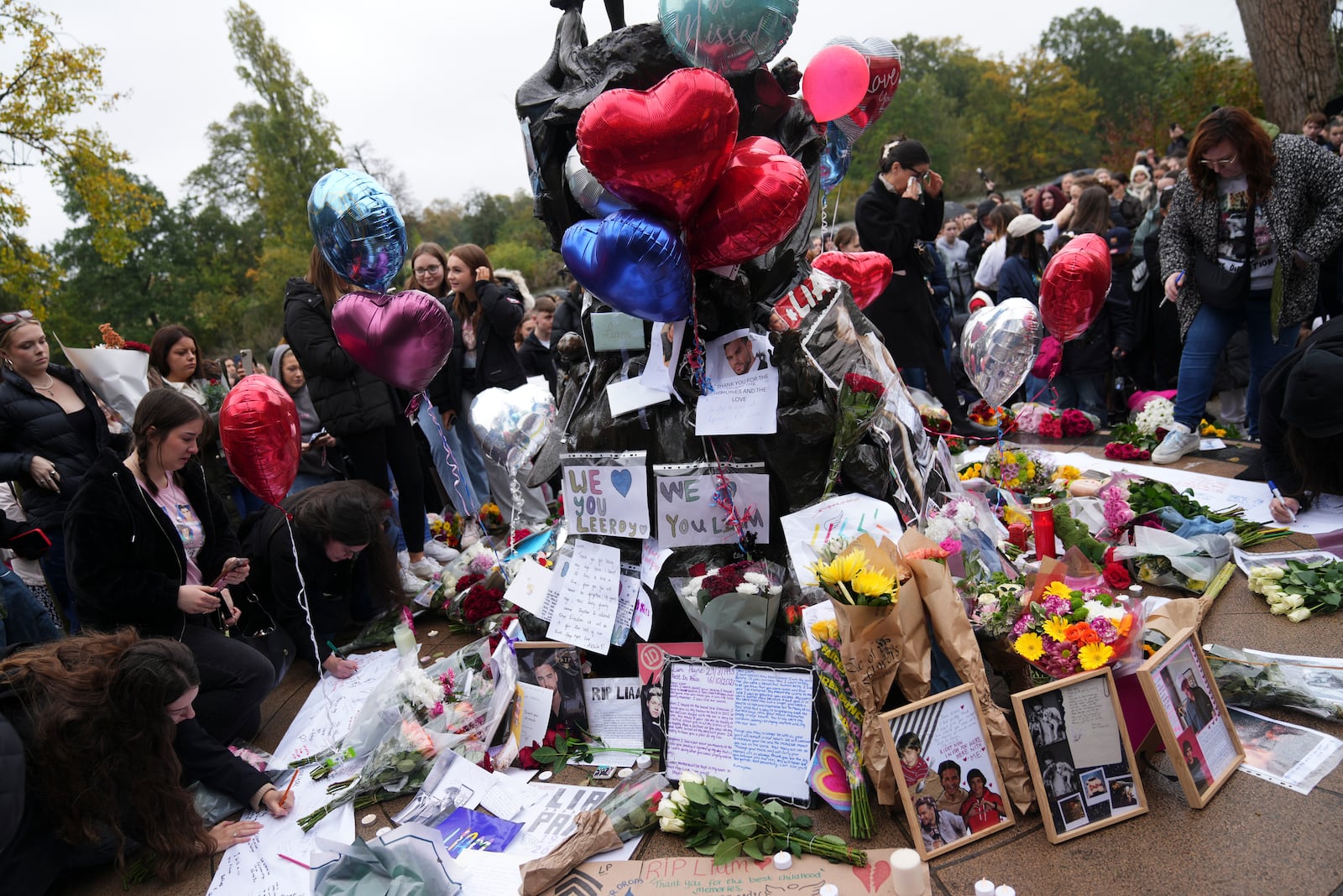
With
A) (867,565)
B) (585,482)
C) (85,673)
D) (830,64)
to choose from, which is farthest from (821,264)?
(85,673)

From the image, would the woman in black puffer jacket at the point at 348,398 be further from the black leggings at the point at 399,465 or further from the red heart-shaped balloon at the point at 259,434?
the red heart-shaped balloon at the point at 259,434

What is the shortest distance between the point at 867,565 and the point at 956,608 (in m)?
0.30

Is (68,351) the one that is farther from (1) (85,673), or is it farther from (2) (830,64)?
(2) (830,64)

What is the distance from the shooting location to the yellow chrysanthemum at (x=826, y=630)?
2.43 meters

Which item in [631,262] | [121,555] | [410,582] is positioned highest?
[631,262]

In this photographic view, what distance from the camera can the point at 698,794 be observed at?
239 centimetres

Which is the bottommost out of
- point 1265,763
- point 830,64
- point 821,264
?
point 1265,763

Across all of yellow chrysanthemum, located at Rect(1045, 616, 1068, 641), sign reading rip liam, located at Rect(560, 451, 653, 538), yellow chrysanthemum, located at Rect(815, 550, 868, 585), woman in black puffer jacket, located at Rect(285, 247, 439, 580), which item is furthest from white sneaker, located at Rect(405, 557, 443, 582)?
yellow chrysanthemum, located at Rect(1045, 616, 1068, 641)

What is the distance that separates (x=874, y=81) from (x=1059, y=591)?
2163 millimetres

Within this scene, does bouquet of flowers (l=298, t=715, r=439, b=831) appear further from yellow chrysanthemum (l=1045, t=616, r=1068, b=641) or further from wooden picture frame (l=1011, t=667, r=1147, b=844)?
yellow chrysanthemum (l=1045, t=616, r=1068, b=641)

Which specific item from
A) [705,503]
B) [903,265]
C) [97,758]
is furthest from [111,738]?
[903,265]

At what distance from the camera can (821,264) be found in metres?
3.91

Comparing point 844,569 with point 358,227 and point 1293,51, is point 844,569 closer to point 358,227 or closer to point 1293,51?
point 358,227

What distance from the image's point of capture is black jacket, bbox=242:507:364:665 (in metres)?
3.85
